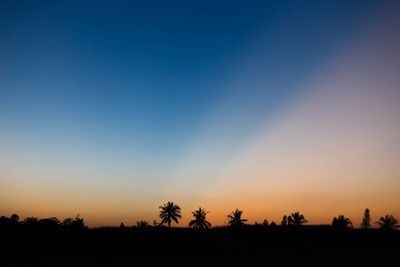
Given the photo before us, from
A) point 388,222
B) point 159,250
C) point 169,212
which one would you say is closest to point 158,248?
point 159,250

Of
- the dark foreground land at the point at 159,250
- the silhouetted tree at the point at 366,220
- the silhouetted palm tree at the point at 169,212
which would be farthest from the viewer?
the silhouetted tree at the point at 366,220

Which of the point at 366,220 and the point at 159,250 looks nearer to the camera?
the point at 159,250

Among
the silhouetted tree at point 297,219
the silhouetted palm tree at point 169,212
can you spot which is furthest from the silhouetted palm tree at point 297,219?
the silhouetted palm tree at point 169,212

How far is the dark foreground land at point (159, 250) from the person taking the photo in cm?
1722

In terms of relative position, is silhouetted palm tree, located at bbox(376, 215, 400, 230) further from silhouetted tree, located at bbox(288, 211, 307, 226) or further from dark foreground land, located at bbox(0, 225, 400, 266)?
dark foreground land, located at bbox(0, 225, 400, 266)

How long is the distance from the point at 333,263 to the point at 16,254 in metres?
24.0

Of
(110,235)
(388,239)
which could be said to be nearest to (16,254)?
(110,235)

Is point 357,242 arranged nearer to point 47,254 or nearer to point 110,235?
point 110,235

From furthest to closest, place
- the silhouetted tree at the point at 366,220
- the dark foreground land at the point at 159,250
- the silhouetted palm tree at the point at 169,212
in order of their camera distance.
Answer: the silhouetted tree at the point at 366,220, the silhouetted palm tree at the point at 169,212, the dark foreground land at the point at 159,250

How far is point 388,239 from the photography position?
29.3 metres

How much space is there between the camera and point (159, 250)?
21.0m

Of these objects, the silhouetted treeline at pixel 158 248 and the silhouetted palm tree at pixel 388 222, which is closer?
the silhouetted treeline at pixel 158 248

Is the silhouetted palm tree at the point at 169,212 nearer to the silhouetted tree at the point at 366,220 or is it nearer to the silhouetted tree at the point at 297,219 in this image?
the silhouetted tree at the point at 297,219

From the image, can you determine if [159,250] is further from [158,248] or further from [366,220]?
[366,220]
